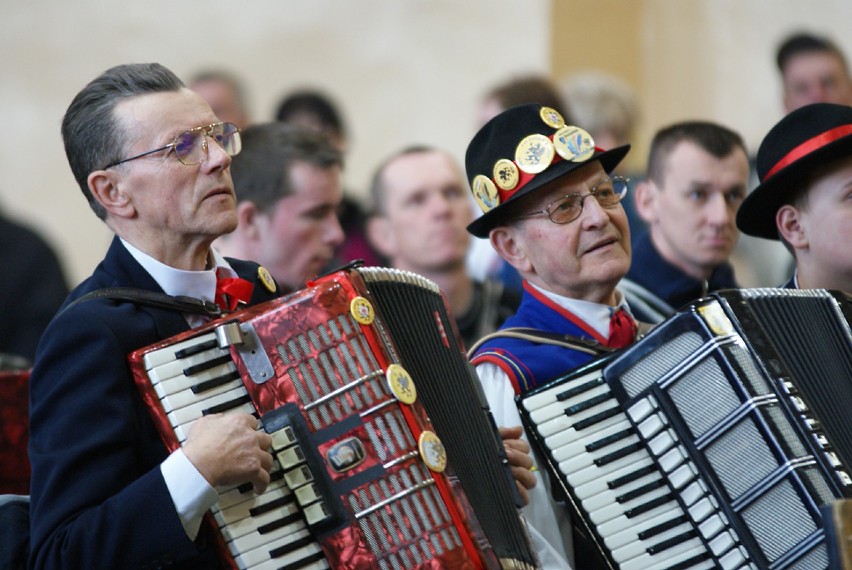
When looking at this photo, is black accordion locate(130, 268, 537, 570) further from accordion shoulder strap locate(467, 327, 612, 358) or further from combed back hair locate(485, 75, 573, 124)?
combed back hair locate(485, 75, 573, 124)

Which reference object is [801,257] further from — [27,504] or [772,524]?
[27,504]

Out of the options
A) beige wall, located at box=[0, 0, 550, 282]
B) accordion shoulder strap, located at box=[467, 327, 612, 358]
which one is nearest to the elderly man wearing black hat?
accordion shoulder strap, located at box=[467, 327, 612, 358]

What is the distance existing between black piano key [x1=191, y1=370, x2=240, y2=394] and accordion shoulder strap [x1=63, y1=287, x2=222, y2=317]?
253 mm

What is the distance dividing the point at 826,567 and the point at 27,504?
5.99ft

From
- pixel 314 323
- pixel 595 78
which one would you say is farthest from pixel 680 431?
pixel 595 78

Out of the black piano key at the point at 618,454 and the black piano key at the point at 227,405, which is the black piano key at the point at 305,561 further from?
the black piano key at the point at 618,454

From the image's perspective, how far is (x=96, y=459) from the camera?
2949 mm

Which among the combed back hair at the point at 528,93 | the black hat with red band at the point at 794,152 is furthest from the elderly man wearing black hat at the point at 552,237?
the combed back hair at the point at 528,93

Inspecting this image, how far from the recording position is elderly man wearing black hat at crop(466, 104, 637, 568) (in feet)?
11.8

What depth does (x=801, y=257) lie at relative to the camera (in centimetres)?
408

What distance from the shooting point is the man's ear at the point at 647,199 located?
500 centimetres

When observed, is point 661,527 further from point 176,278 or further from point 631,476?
point 176,278

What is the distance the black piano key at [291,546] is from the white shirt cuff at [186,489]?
166 mm

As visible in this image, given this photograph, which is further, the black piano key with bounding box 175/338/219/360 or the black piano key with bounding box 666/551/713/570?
the black piano key with bounding box 666/551/713/570
